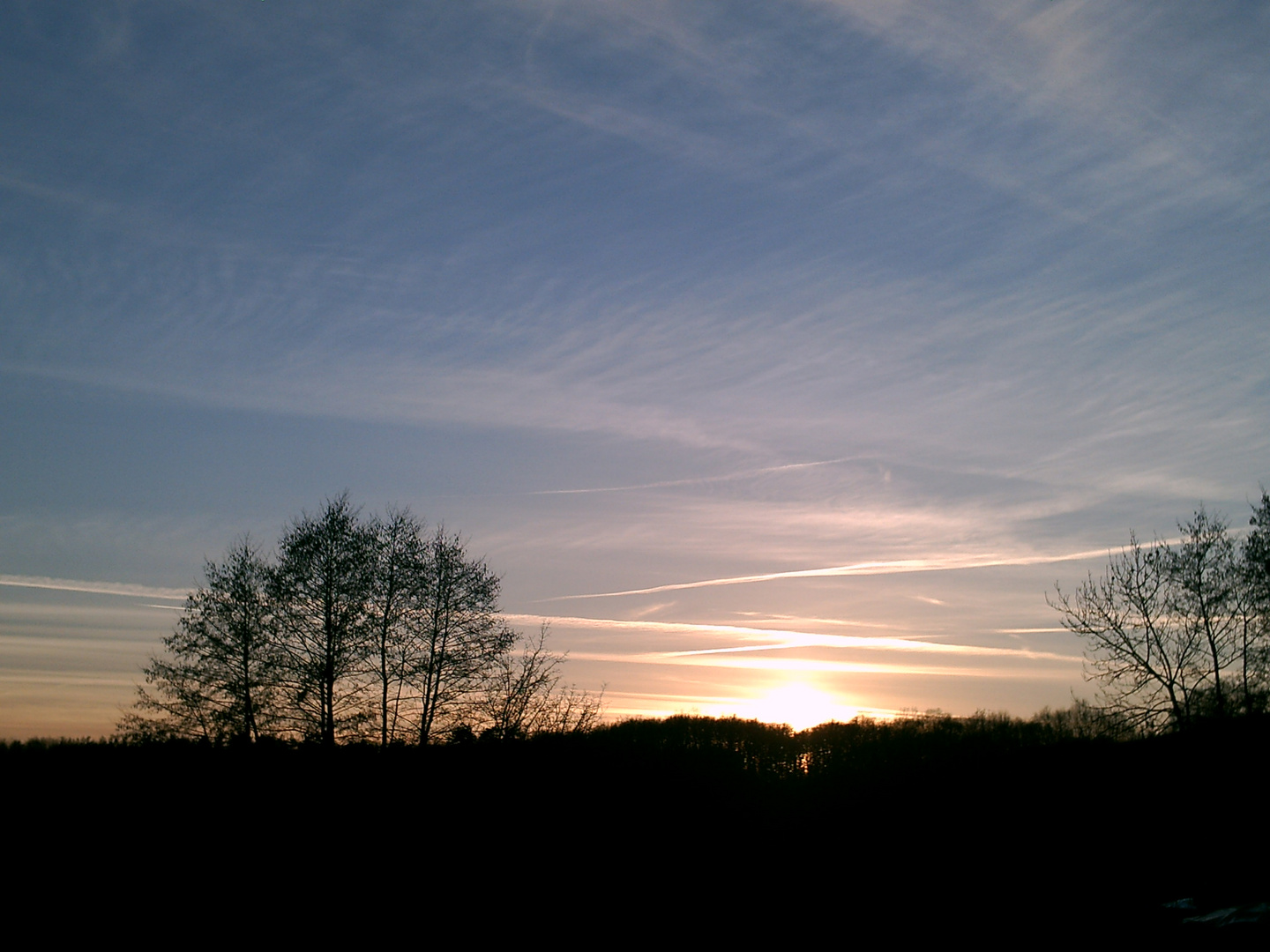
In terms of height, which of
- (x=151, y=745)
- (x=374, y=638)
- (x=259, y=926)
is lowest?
(x=259, y=926)

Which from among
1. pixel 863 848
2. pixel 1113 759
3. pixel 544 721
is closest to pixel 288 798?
pixel 544 721

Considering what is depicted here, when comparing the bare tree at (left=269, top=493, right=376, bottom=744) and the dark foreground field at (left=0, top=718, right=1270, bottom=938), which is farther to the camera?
the bare tree at (left=269, top=493, right=376, bottom=744)

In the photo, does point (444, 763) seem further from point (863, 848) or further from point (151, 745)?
point (863, 848)

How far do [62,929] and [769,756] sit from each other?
68.8ft

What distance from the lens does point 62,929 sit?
10.8 meters

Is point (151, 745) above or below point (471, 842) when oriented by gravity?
above

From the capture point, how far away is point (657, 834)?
1820 cm

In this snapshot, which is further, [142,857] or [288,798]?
[288,798]

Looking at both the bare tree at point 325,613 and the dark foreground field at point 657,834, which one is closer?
the dark foreground field at point 657,834

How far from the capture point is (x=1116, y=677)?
115 ft

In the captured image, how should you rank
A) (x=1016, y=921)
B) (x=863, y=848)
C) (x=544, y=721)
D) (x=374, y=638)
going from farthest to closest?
(x=374, y=638)
(x=544, y=721)
(x=863, y=848)
(x=1016, y=921)

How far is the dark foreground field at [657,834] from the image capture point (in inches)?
504

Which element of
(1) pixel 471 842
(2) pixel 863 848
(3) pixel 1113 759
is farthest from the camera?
(3) pixel 1113 759

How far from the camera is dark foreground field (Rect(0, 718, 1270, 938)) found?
12805 mm
